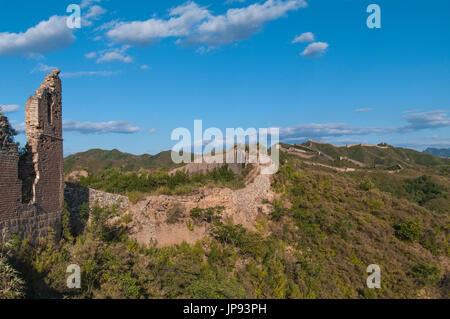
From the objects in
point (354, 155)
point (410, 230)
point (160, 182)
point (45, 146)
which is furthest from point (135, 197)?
point (354, 155)

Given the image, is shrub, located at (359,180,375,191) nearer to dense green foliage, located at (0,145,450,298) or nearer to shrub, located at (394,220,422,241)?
dense green foliage, located at (0,145,450,298)

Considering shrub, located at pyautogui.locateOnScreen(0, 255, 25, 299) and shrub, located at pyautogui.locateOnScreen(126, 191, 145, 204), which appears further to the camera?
shrub, located at pyautogui.locateOnScreen(126, 191, 145, 204)

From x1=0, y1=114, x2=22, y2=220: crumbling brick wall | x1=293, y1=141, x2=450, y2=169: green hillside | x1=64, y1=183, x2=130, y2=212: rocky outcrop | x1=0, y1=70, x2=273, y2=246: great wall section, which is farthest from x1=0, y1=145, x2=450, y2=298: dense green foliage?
x1=293, y1=141, x2=450, y2=169: green hillside

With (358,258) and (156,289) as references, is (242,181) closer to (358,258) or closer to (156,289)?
(358,258)

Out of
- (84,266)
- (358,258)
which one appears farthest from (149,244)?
(358,258)

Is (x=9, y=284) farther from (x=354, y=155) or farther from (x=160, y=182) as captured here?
(x=354, y=155)

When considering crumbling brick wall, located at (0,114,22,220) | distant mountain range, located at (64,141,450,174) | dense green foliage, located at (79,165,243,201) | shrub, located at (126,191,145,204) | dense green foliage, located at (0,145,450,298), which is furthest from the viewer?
distant mountain range, located at (64,141,450,174)

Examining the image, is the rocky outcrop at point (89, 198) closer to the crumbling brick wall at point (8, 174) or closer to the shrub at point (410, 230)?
the crumbling brick wall at point (8, 174)

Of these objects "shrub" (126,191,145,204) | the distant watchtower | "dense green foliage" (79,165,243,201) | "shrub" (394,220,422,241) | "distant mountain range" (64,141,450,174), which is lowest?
"shrub" (394,220,422,241)

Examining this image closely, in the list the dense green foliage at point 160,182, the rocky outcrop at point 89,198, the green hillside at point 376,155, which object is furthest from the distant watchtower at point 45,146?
the green hillside at point 376,155
